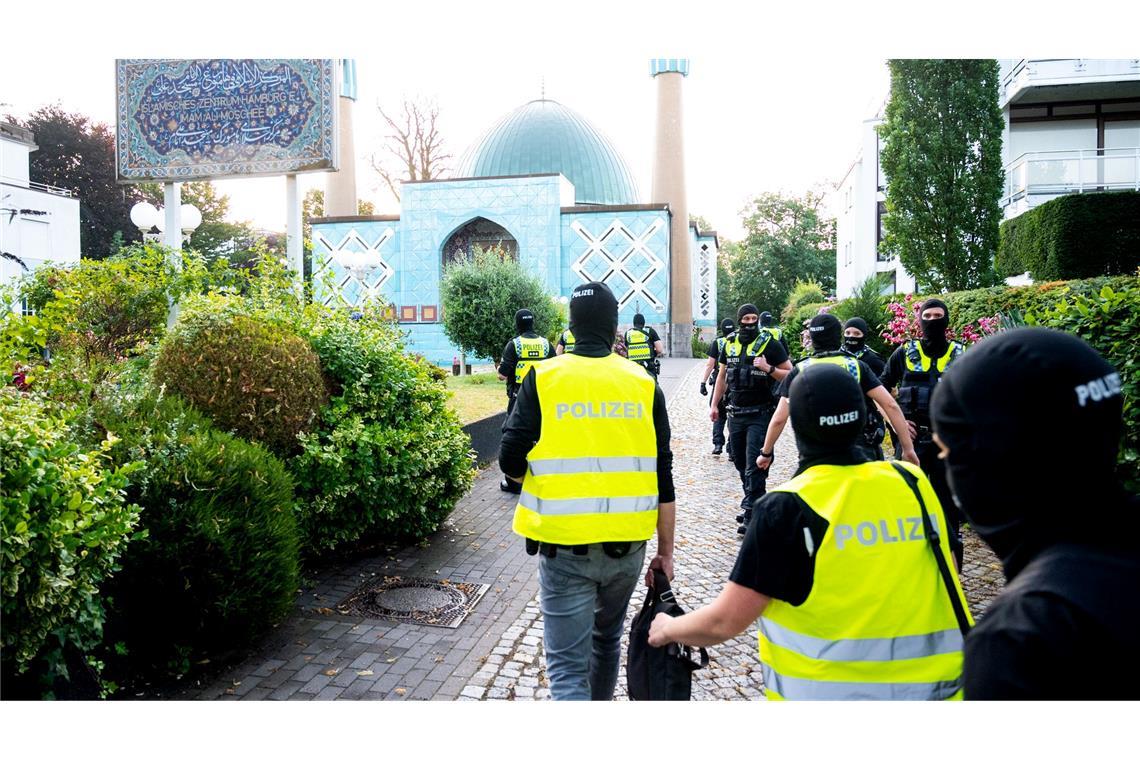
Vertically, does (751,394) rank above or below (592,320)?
below

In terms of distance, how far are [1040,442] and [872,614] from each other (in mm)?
941

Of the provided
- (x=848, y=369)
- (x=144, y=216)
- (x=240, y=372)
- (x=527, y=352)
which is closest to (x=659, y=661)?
(x=848, y=369)

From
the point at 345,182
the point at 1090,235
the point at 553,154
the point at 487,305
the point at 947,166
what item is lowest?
the point at 487,305

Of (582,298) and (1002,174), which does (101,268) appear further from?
(1002,174)

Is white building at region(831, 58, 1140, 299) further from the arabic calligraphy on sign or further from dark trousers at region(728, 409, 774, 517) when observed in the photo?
the arabic calligraphy on sign

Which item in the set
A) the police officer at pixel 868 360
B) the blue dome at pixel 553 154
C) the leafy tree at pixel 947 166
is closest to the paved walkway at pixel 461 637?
the police officer at pixel 868 360

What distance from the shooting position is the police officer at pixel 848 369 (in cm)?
577

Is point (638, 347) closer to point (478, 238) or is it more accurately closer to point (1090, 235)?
point (1090, 235)

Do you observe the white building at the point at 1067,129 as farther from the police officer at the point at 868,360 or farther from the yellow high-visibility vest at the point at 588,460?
the yellow high-visibility vest at the point at 588,460

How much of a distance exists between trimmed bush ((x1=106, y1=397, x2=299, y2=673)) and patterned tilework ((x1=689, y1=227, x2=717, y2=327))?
49642 millimetres

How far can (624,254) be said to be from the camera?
1540 inches

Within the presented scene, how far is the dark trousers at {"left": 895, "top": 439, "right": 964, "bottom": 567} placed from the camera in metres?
5.62

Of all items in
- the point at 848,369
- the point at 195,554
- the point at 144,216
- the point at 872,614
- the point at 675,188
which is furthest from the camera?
the point at 675,188

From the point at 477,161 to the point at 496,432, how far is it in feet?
123
